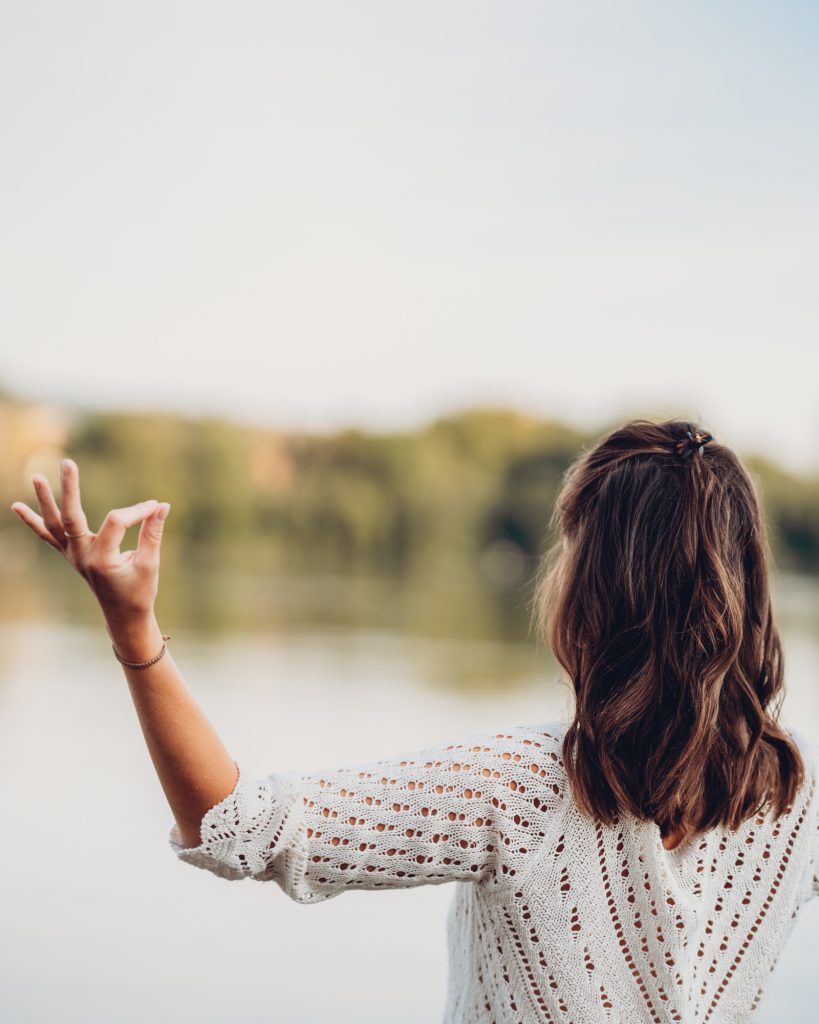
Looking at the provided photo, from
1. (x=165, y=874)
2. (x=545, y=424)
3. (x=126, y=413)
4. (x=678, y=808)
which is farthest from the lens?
(x=545, y=424)

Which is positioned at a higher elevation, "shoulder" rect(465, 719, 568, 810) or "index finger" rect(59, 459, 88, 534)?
"index finger" rect(59, 459, 88, 534)

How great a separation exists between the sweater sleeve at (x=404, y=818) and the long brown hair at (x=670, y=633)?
0.07 meters

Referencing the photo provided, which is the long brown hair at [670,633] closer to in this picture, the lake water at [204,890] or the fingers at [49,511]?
the lake water at [204,890]

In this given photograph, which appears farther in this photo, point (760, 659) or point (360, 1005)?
point (360, 1005)

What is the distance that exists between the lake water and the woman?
22 centimetres

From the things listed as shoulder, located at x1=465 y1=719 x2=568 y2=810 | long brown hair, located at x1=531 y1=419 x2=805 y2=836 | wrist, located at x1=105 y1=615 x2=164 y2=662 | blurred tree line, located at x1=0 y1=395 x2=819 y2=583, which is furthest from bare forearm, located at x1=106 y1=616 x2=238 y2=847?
blurred tree line, located at x1=0 y1=395 x2=819 y2=583

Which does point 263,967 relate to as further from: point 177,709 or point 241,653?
point 241,653

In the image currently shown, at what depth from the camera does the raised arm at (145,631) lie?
1065 mm

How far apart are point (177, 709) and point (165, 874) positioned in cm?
367

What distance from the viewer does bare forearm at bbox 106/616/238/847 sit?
108cm

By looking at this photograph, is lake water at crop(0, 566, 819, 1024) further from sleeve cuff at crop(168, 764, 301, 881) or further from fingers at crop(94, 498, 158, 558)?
fingers at crop(94, 498, 158, 558)

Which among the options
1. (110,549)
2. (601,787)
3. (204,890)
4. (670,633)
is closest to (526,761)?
(601,787)

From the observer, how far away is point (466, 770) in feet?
3.82

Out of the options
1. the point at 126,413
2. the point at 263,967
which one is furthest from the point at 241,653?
the point at 126,413
